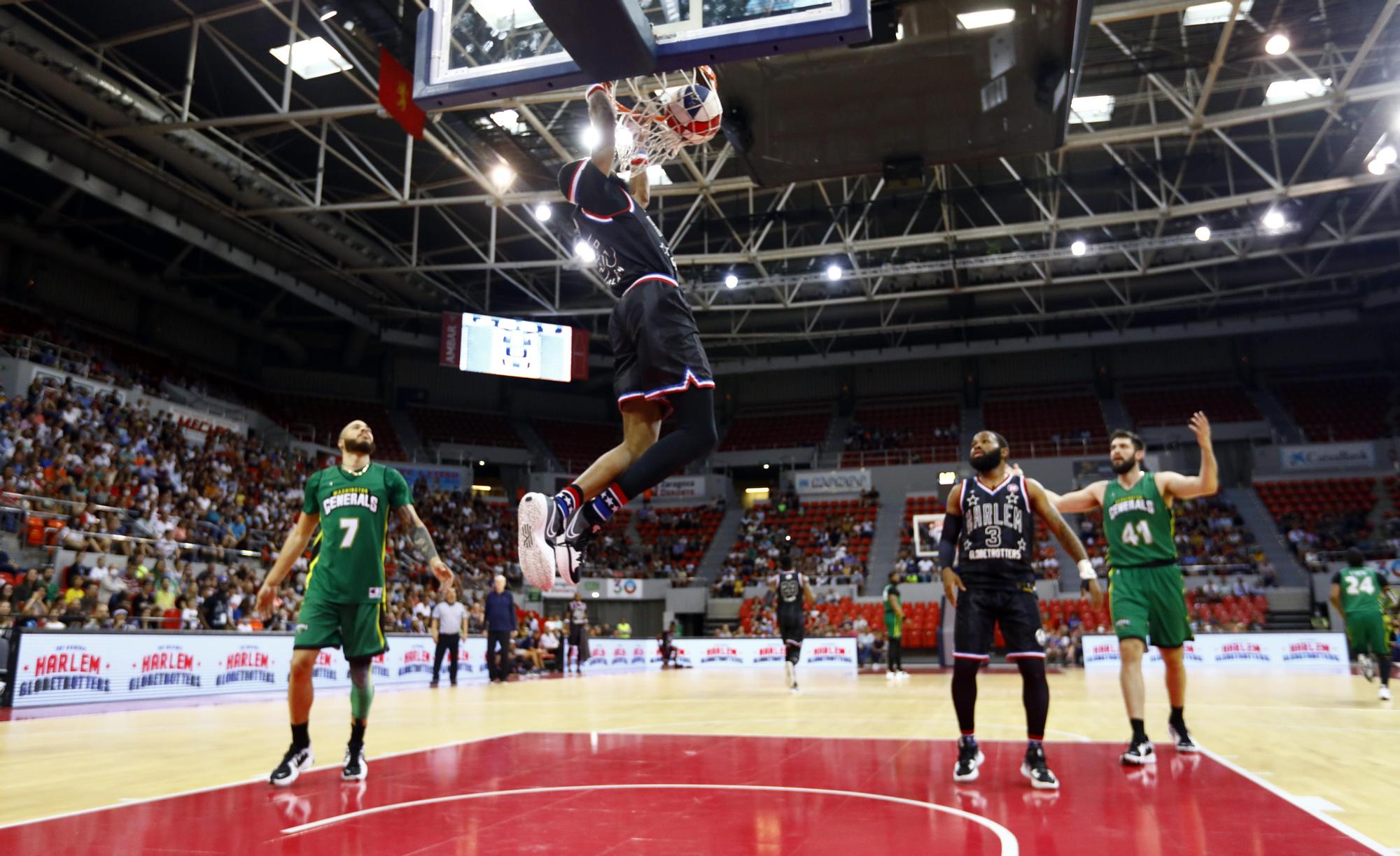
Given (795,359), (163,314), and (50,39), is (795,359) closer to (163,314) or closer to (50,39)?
(163,314)

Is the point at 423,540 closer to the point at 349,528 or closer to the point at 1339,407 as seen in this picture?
the point at 349,528

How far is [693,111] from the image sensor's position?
4.88 metres

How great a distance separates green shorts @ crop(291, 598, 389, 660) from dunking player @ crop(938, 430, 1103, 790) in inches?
146

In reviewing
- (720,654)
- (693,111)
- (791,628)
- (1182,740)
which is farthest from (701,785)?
(720,654)

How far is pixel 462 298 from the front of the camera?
30062mm

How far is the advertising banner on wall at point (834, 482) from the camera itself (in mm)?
35625

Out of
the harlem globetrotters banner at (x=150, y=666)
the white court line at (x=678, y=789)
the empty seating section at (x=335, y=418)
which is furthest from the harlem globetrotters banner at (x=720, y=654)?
the white court line at (x=678, y=789)

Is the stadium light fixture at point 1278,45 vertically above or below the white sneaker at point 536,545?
above

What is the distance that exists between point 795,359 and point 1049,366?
11126 millimetres

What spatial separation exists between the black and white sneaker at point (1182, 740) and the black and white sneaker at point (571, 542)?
513cm

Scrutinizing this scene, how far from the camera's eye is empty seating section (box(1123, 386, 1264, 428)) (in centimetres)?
3556

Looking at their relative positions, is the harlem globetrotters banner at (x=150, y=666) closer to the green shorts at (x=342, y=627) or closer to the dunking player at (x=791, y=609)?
the green shorts at (x=342, y=627)

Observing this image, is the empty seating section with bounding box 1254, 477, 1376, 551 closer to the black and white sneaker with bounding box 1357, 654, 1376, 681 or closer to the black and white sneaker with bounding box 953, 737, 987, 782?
the black and white sneaker with bounding box 1357, 654, 1376, 681

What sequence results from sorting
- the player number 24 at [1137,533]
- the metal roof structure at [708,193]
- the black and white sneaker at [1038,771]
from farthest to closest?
1. the metal roof structure at [708,193]
2. the player number 24 at [1137,533]
3. the black and white sneaker at [1038,771]
